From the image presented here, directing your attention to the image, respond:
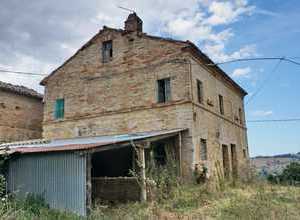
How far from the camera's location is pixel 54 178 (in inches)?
394

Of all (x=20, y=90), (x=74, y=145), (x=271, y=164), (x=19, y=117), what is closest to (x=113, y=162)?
(x=74, y=145)

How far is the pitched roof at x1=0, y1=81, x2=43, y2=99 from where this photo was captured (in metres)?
20.7

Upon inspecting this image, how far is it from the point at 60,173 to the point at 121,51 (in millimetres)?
9211

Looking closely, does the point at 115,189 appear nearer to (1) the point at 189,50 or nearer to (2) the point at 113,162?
(2) the point at 113,162

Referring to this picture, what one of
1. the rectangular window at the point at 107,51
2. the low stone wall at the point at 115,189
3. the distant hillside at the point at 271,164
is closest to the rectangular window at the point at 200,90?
the distant hillside at the point at 271,164

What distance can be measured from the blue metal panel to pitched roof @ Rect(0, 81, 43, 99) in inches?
429

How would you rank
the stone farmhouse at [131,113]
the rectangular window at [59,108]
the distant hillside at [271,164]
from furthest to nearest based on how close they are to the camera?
the rectangular window at [59,108]
the stone farmhouse at [131,113]
the distant hillside at [271,164]

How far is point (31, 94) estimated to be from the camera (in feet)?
74.0

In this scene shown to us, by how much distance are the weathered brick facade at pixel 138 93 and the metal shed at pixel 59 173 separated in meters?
4.21

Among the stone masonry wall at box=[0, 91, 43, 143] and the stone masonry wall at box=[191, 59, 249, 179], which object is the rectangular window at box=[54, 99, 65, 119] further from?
the stone masonry wall at box=[191, 59, 249, 179]

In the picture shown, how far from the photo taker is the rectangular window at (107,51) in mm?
17828

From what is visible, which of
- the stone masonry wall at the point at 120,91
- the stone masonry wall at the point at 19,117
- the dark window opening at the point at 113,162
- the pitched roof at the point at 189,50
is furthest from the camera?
the stone masonry wall at the point at 19,117

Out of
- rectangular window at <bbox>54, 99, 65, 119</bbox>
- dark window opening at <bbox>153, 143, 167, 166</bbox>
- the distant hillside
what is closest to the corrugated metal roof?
dark window opening at <bbox>153, 143, 167, 166</bbox>

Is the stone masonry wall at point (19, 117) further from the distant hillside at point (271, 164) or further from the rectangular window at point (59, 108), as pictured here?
the distant hillside at point (271, 164)
